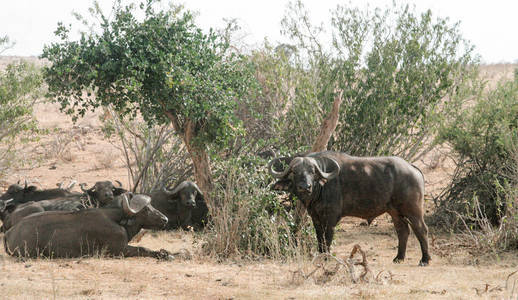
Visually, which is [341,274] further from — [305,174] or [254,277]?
[305,174]

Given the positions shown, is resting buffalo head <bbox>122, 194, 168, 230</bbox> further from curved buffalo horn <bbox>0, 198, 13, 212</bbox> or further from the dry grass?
curved buffalo horn <bbox>0, 198, 13, 212</bbox>

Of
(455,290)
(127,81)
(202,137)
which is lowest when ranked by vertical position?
(455,290)

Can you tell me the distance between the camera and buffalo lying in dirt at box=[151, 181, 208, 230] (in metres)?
11.9

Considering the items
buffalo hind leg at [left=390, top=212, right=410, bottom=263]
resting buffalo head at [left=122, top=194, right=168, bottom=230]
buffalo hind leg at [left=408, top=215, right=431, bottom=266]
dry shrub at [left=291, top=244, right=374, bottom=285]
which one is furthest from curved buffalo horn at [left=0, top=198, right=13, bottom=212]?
buffalo hind leg at [left=408, top=215, right=431, bottom=266]

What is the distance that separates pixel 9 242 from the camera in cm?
933

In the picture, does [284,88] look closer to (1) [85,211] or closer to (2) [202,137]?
(2) [202,137]

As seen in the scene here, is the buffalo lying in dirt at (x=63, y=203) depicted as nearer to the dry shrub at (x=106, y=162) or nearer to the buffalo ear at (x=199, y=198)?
the buffalo ear at (x=199, y=198)

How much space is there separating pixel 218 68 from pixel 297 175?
2.51 meters

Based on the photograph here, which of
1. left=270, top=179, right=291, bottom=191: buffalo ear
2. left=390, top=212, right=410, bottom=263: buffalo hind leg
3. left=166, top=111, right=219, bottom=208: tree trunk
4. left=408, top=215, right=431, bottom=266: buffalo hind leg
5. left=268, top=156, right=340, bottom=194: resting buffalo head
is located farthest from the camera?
left=166, top=111, right=219, bottom=208: tree trunk

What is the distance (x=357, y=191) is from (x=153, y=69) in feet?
11.5

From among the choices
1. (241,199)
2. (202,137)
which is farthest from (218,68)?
(241,199)

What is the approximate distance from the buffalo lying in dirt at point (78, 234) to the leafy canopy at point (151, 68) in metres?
1.69

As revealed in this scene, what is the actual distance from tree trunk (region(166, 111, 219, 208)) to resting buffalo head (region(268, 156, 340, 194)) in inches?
61.7

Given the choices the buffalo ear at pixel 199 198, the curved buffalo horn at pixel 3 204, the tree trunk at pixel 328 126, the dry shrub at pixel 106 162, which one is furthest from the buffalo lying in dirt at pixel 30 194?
the dry shrub at pixel 106 162
